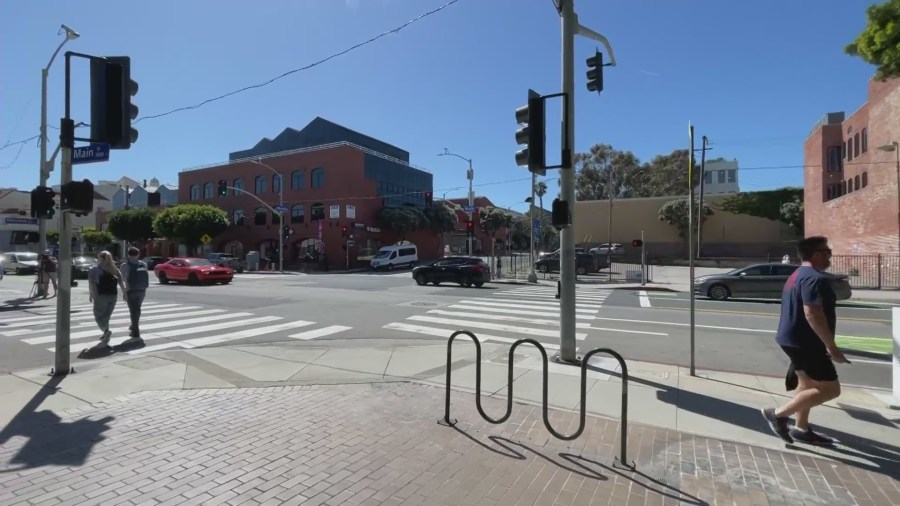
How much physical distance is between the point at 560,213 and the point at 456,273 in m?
16.8

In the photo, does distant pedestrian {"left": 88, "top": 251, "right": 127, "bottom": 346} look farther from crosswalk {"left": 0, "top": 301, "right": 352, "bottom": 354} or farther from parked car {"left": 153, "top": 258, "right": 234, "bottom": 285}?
parked car {"left": 153, "top": 258, "right": 234, "bottom": 285}

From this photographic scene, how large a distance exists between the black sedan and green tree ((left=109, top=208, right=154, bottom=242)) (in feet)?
142

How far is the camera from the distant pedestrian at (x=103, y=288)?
8422 mm

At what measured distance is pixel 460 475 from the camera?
377cm

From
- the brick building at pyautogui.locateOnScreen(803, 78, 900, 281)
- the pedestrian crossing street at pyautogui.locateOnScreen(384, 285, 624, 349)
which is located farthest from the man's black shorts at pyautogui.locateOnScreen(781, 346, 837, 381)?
the brick building at pyautogui.locateOnScreen(803, 78, 900, 281)

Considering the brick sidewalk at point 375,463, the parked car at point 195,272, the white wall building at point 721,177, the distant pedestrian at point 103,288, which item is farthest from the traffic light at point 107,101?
the white wall building at point 721,177

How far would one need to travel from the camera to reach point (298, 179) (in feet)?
168

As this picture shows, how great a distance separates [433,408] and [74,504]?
10.1 ft

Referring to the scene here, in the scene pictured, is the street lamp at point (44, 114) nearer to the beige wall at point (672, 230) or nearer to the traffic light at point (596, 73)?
the traffic light at point (596, 73)

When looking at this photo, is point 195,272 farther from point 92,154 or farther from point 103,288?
point 103,288

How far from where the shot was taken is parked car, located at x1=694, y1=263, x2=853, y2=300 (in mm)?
16969

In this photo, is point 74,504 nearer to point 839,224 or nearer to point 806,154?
point 839,224

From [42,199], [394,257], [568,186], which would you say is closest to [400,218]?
[394,257]

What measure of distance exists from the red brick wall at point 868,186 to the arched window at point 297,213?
44169 mm
